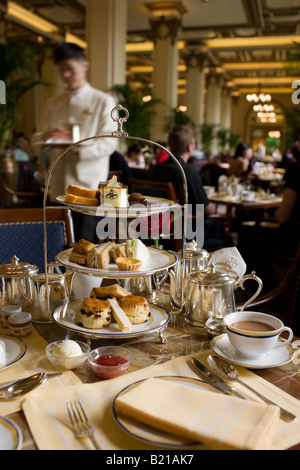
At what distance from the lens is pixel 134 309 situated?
0.97 meters

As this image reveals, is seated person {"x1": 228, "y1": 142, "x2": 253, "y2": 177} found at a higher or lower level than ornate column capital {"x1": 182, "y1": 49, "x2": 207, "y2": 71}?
lower

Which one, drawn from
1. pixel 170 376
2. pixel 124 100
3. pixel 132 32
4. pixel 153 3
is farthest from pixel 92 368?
pixel 132 32

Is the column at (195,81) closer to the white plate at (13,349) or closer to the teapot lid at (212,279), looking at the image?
the teapot lid at (212,279)

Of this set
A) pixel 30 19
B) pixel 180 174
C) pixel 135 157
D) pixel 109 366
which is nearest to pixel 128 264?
pixel 109 366

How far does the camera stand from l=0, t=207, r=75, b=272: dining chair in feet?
5.51

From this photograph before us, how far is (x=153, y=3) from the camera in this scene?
8.77 metres

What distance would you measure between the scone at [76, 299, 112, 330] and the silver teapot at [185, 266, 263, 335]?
0.75 feet

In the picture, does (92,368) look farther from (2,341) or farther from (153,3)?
(153,3)

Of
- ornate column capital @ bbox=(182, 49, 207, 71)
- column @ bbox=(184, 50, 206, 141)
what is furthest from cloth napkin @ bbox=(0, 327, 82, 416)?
ornate column capital @ bbox=(182, 49, 207, 71)

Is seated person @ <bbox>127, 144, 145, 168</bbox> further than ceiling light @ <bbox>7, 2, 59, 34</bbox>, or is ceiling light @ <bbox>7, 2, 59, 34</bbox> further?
ceiling light @ <bbox>7, 2, 59, 34</bbox>

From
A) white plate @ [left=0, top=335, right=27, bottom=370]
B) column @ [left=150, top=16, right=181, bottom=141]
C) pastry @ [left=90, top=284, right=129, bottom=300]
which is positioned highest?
column @ [left=150, top=16, right=181, bottom=141]

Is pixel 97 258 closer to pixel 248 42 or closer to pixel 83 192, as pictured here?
pixel 83 192

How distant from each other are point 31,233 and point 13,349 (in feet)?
2.92

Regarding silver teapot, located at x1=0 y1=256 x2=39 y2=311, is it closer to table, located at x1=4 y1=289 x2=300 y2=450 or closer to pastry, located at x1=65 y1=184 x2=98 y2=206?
table, located at x1=4 y1=289 x2=300 y2=450
